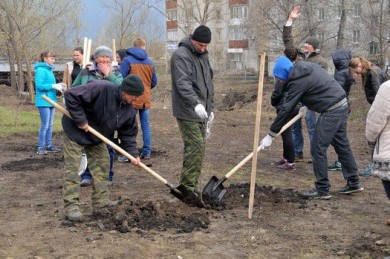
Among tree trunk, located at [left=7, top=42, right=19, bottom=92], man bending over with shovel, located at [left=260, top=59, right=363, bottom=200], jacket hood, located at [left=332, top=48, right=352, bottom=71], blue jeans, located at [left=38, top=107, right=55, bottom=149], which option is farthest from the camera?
tree trunk, located at [left=7, top=42, right=19, bottom=92]

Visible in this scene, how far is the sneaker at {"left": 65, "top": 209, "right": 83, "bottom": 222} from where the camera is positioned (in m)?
5.18

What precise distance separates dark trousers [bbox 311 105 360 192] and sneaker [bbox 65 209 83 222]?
9.51 ft

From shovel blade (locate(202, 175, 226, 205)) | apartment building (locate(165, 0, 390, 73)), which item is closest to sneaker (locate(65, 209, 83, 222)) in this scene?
shovel blade (locate(202, 175, 226, 205))

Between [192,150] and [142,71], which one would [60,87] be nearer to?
[142,71]

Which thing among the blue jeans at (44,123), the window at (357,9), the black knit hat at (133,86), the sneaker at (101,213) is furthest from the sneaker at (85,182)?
the window at (357,9)

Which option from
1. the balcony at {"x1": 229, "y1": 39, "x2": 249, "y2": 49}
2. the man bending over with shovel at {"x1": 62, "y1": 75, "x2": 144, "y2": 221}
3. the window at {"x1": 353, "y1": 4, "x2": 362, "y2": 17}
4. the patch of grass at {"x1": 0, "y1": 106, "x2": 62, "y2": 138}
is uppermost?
the window at {"x1": 353, "y1": 4, "x2": 362, "y2": 17}

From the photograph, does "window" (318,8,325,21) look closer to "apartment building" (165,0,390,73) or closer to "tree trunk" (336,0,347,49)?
"apartment building" (165,0,390,73)

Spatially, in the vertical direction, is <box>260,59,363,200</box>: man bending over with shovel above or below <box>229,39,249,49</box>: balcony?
below

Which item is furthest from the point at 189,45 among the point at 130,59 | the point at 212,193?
the point at 130,59

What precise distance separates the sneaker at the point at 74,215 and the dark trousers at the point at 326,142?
2.90 metres

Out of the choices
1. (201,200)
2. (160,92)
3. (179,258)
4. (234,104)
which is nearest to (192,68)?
(201,200)

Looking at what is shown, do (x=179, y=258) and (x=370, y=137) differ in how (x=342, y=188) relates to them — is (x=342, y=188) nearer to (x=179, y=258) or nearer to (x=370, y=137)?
(x=370, y=137)

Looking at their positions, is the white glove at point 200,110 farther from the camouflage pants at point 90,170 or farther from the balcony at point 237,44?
the balcony at point 237,44

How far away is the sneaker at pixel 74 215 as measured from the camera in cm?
518
